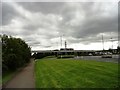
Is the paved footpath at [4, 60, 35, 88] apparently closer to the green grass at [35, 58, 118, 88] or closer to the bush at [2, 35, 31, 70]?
the green grass at [35, 58, 118, 88]

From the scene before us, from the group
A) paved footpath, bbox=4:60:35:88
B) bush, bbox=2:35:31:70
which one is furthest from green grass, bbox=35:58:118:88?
bush, bbox=2:35:31:70

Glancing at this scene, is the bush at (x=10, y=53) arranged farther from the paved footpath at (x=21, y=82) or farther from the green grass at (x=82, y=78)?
the green grass at (x=82, y=78)

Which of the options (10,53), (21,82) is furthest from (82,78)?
(10,53)

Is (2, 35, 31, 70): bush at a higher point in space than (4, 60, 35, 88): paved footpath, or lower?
higher

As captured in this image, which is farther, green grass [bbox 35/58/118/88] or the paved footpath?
the paved footpath

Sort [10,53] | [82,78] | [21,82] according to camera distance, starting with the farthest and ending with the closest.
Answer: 1. [10,53]
2. [21,82]
3. [82,78]

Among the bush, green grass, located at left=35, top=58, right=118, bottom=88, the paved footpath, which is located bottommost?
the paved footpath

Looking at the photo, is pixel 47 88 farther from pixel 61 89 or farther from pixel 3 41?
pixel 3 41

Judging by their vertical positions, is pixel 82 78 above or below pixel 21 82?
above

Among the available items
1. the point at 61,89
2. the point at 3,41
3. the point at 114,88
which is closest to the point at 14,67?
the point at 3,41

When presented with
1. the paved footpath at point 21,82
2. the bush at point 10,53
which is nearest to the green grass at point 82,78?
the paved footpath at point 21,82

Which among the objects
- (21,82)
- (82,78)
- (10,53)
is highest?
(10,53)

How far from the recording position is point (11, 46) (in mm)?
40688

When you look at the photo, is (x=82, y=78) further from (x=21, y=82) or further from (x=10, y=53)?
(x=10, y=53)
